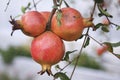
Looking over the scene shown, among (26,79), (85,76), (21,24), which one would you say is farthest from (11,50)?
(21,24)

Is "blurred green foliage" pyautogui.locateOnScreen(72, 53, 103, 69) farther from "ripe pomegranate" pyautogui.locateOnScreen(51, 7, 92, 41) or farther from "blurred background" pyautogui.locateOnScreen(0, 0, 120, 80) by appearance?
"ripe pomegranate" pyautogui.locateOnScreen(51, 7, 92, 41)

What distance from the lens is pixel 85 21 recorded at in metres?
0.67

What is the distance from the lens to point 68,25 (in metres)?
0.64

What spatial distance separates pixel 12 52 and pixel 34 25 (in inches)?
178

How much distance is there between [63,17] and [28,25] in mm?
58

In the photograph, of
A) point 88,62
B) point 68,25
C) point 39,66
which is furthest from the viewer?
point 88,62

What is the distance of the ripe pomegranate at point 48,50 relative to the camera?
0.65 meters

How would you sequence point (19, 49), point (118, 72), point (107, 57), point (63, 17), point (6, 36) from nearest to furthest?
1. point (63, 17)
2. point (118, 72)
3. point (107, 57)
4. point (19, 49)
5. point (6, 36)

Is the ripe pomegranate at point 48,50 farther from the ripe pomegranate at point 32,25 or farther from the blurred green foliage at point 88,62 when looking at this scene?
the blurred green foliage at point 88,62

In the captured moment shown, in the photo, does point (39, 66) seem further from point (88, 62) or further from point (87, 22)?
point (87, 22)

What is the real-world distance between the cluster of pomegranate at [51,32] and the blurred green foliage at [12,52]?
171 inches

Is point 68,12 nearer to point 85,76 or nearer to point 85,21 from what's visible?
point 85,21

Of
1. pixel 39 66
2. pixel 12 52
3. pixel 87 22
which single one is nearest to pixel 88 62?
pixel 39 66

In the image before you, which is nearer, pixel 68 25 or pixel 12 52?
pixel 68 25
